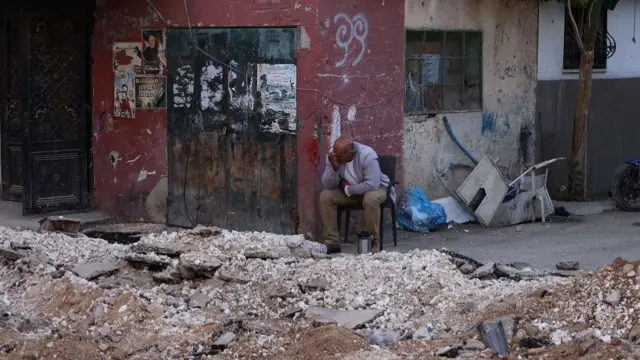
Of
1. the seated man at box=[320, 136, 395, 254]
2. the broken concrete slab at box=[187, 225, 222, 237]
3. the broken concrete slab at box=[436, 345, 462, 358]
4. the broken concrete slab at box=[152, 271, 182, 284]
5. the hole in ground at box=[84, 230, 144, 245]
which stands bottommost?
the broken concrete slab at box=[436, 345, 462, 358]

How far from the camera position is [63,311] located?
336 inches

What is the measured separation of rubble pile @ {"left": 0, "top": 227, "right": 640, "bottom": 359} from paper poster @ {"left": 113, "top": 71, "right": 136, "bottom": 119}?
357 centimetres

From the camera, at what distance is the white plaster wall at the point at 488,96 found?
43.5ft

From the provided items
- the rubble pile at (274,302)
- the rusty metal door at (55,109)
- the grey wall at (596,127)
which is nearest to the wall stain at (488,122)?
the grey wall at (596,127)

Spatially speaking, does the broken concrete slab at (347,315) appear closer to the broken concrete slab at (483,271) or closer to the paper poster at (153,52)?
the broken concrete slab at (483,271)

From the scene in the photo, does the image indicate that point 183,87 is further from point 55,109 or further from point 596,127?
point 596,127

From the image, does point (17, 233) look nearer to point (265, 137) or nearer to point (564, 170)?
point (265, 137)

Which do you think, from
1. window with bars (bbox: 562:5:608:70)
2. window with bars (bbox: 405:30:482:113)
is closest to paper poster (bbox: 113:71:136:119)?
window with bars (bbox: 405:30:482:113)

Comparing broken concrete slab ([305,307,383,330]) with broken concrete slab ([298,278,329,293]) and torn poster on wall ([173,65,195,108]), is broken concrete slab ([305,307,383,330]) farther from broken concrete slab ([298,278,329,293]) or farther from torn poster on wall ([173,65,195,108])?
torn poster on wall ([173,65,195,108])

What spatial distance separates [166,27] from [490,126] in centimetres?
454

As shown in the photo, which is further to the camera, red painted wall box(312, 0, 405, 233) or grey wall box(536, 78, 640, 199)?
grey wall box(536, 78, 640, 199)

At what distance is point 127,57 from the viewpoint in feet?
44.2

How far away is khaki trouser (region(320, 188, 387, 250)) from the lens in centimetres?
1121

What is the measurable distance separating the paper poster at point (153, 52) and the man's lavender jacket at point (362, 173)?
2875 millimetres
